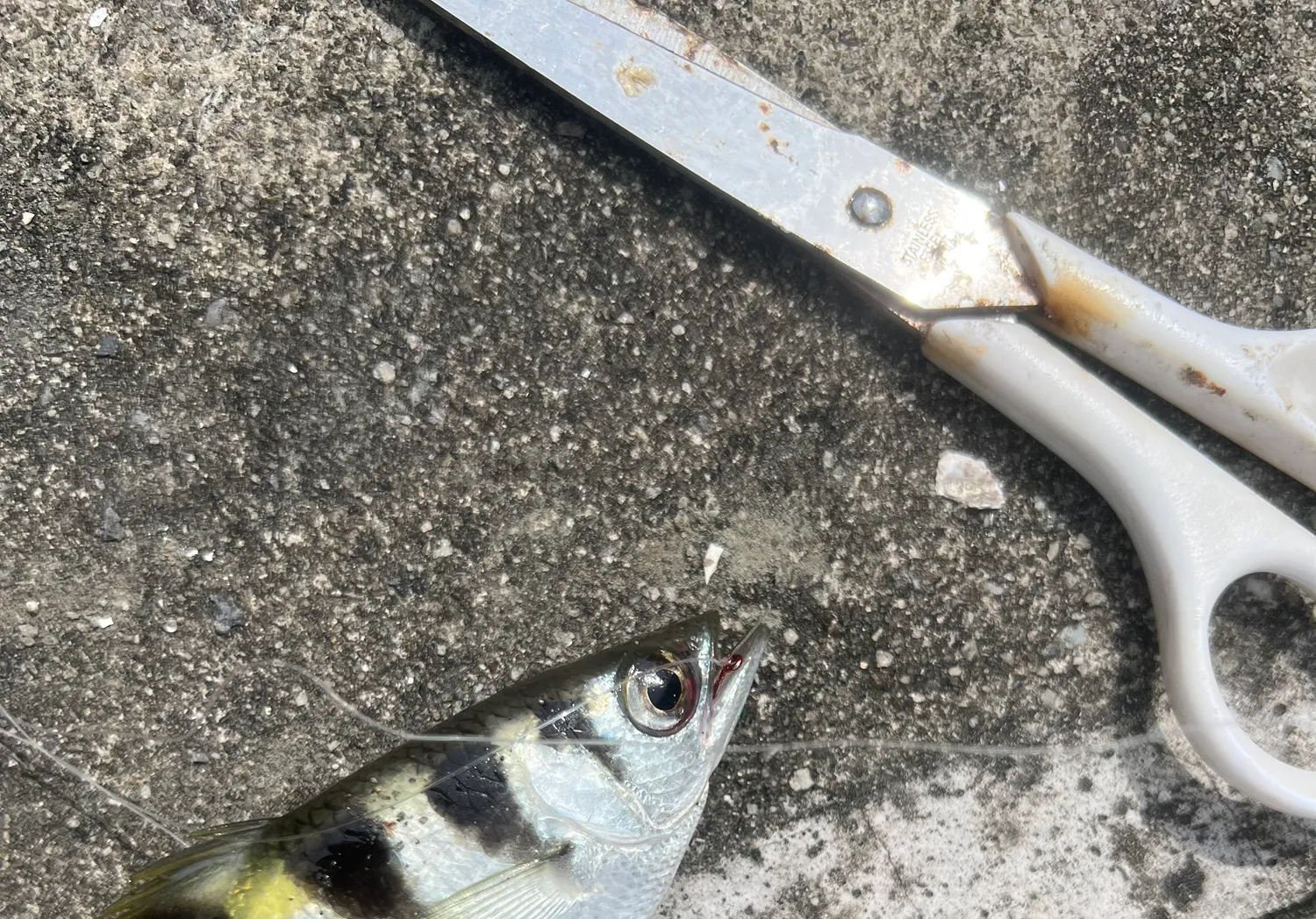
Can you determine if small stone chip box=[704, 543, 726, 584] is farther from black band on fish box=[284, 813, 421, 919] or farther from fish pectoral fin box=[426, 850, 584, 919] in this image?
black band on fish box=[284, 813, 421, 919]

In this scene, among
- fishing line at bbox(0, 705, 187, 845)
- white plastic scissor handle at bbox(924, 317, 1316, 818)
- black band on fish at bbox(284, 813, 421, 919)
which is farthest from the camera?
fishing line at bbox(0, 705, 187, 845)

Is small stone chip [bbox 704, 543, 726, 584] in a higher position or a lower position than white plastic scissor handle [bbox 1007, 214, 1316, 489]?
lower

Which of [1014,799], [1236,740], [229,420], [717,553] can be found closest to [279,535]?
[229,420]

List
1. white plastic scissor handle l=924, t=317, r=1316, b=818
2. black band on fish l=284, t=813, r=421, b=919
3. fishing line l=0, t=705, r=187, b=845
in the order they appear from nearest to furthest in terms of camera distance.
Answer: black band on fish l=284, t=813, r=421, b=919 < white plastic scissor handle l=924, t=317, r=1316, b=818 < fishing line l=0, t=705, r=187, b=845

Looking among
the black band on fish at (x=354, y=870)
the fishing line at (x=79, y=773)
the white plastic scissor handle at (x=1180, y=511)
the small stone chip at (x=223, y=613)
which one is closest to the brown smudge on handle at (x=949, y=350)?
the white plastic scissor handle at (x=1180, y=511)

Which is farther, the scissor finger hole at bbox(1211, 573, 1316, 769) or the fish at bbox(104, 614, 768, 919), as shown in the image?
the scissor finger hole at bbox(1211, 573, 1316, 769)

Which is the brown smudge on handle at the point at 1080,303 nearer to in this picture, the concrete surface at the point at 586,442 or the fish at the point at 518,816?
the concrete surface at the point at 586,442

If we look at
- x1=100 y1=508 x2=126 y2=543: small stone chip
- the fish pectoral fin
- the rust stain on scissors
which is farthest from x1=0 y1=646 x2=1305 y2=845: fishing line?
the rust stain on scissors
